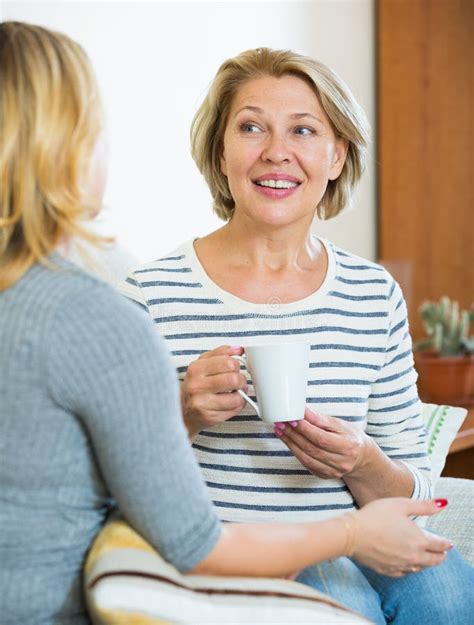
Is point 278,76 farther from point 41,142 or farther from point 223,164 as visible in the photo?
point 41,142

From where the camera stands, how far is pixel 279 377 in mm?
1201

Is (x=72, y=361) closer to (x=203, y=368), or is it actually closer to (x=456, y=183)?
(x=203, y=368)

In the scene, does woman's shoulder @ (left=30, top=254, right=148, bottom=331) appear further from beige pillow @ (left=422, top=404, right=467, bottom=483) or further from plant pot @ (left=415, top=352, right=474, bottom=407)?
plant pot @ (left=415, top=352, right=474, bottom=407)

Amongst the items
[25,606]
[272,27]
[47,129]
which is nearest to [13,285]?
[47,129]

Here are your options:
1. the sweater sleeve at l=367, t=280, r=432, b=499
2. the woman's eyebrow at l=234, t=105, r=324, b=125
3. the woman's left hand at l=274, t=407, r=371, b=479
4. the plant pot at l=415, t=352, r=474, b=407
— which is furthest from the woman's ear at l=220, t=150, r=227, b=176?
the plant pot at l=415, t=352, r=474, b=407

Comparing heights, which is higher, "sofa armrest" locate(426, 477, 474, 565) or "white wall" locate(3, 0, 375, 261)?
"white wall" locate(3, 0, 375, 261)

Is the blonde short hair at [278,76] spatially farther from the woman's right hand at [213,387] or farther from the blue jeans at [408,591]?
the blue jeans at [408,591]

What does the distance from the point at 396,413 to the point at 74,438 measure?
0.76 m

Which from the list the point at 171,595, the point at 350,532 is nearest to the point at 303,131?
the point at 350,532

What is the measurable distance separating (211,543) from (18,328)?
11.0 inches

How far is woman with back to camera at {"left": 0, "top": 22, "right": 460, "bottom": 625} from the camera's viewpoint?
886mm

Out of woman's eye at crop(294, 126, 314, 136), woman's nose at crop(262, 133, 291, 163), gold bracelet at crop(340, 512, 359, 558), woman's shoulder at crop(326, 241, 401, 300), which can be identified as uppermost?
woman's eye at crop(294, 126, 314, 136)

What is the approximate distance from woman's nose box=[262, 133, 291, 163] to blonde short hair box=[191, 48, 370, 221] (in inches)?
3.8

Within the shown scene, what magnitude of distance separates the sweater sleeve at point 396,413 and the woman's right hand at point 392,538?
375 millimetres
